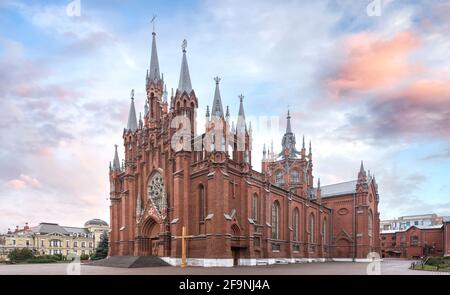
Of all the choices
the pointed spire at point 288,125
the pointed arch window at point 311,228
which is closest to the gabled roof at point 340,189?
the pointed arch window at point 311,228

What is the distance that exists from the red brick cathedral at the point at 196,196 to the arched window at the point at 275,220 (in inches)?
6.0

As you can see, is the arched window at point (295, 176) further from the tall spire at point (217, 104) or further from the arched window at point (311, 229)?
the tall spire at point (217, 104)

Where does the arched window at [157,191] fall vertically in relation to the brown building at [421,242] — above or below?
above

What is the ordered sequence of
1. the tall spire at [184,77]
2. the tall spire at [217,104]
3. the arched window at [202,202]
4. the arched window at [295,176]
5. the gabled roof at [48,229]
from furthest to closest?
the gabled roof at [48,229] < the arched window at [295,176] < the tall spire at [217,104] < the tall spire at [184,77] < the arched window at [202,202]

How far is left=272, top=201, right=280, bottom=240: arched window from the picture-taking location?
52975mm

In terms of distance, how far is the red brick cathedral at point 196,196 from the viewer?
41.3 meters

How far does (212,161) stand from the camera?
40.9 metres

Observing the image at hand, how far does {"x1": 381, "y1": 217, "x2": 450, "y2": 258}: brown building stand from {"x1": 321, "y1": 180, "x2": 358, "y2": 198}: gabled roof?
3189 cm

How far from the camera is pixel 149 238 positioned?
49.0m

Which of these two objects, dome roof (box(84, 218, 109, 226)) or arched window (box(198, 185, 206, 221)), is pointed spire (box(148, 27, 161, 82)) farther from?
dome roof (box(84, 218, 109, 226))

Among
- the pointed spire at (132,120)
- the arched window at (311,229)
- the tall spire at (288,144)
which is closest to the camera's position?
the pointed spire at (132,120)

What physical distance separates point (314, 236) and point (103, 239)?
41483 millimetres
